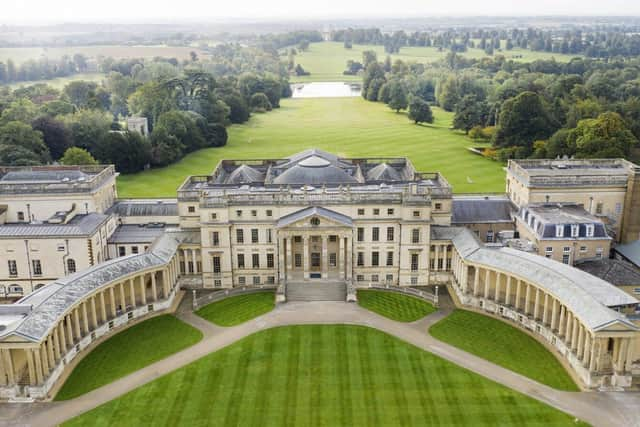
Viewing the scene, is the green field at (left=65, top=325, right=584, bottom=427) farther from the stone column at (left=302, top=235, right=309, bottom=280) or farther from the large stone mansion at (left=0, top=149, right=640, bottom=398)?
the stone column at (left=302, top=235, right=309, bottom=280)

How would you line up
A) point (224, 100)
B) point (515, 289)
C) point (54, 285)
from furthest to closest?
point (224, 100), point (515, 289), point (54, 285)

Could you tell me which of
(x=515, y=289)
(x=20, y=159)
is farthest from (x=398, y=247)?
(x=20, y=159)

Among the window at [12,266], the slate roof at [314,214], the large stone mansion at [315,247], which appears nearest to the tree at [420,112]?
the large stone mansion at [315,247]

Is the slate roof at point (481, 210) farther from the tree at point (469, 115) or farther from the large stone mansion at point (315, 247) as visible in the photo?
the tree at point (469, 115)

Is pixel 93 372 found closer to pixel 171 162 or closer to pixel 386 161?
pixel 386 161

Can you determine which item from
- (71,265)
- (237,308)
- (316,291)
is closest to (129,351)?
(237,308)

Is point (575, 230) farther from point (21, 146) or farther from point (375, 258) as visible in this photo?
point (21, 146)
